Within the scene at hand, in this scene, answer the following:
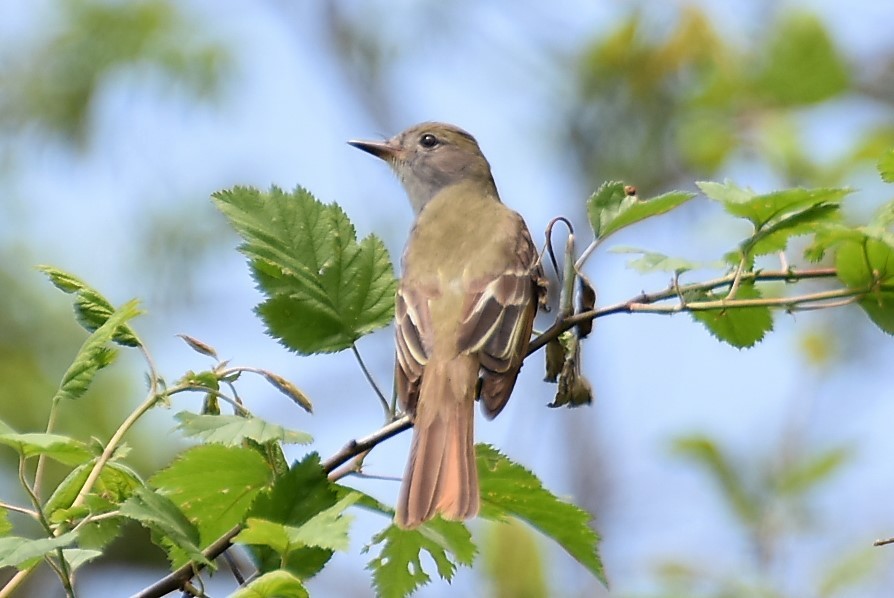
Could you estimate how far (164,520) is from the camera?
5.86 feet

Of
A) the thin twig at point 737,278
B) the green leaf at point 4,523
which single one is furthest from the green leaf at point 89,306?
the thin twig at point 737,278

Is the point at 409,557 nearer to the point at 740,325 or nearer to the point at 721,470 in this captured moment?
the point at 740,325

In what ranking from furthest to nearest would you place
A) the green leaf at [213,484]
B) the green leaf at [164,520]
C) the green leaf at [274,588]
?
the green leaf at [213,484], the green leaf at [164,520], the green leaf at [274,588]

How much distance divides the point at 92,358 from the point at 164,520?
0.30 meters

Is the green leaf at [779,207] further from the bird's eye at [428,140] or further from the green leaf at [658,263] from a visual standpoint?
the bird's eye at [428,140]

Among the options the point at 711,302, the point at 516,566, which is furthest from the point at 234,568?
the point at 516,566

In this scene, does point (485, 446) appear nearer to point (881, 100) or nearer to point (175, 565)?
point (175, 565)

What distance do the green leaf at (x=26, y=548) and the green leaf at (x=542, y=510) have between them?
706 millimetres

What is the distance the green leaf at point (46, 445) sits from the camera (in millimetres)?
1773

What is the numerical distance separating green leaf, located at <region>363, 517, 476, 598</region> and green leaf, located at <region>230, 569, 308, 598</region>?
0.46m

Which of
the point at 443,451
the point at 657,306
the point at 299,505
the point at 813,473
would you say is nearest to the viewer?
the point at 299,505

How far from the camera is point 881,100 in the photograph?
8398mm

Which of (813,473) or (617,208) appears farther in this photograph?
(813,473)

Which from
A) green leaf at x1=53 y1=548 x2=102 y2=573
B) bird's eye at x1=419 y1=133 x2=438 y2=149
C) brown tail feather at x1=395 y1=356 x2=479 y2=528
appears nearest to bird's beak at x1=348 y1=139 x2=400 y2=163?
bird's eye at x1=419 y1=133 x2=438 y2=149
